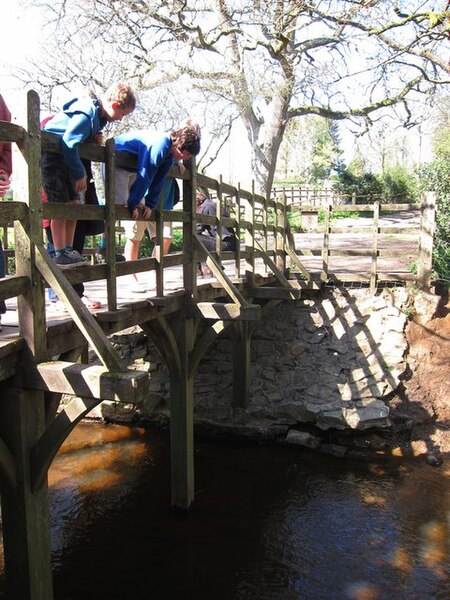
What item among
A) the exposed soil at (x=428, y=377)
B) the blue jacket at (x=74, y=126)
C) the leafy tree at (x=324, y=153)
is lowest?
the exposed soil at (x=428, y=377)

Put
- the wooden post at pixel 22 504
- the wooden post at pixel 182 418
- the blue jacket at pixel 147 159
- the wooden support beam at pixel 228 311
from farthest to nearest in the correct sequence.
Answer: the wooden post at pixel 182 418, the wooden support beam at pixel 228 311, the blue jacket at pixel 147 159, the wooden post at pixel 22 504

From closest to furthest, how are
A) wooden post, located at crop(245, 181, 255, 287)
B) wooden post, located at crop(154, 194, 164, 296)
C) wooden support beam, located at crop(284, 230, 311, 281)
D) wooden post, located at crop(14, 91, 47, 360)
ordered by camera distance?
wooden post, located at crop(14, 91, 47, 360) → wooden post, located at crop(154, 194, 164, 296) → wooden post, located at crop(245, 181, 255, 287) → wooden support beam, located at crop(284, 230, 311, 281)

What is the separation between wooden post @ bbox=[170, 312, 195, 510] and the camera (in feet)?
19.8

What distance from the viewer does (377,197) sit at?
83.9 feet

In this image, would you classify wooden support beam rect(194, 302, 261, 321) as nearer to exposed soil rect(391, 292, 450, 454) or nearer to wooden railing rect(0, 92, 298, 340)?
wooden railing rect(0, 92, 298, 340)

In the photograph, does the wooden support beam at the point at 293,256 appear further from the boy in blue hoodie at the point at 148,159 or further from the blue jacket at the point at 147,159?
the blue jacket at the point at 147,159

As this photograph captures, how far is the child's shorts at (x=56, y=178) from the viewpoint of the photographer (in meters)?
3.75

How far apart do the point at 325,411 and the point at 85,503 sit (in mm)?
3945

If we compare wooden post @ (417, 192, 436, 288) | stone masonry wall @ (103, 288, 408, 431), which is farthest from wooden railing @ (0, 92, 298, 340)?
wooden post @ (417, 192, 436, 288)

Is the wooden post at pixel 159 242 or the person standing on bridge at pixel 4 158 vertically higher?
the person standing on bridge at pixel 4 158

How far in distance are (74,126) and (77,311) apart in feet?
3.84

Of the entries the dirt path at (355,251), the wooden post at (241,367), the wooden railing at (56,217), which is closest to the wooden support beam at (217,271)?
the wooden railing at (56,217)

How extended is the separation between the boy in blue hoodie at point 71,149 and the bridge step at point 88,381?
2.65 feet

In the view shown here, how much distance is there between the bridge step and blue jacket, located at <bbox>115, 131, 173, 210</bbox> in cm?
157
